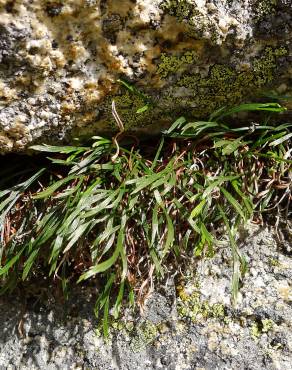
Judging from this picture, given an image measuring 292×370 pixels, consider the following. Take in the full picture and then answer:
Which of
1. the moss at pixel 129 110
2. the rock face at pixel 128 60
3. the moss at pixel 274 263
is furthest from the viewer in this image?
the moss at pixel 274 263

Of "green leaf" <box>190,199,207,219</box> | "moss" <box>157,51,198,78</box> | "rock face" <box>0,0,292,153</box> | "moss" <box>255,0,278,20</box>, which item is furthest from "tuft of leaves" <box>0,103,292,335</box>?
"moss" <box>255,0,278,20</box>

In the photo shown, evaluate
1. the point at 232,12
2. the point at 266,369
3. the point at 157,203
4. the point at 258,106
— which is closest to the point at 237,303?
the point at 266,369

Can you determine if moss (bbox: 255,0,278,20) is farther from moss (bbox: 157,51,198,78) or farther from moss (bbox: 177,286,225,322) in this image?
moss (bbox: 177,286,225,322)

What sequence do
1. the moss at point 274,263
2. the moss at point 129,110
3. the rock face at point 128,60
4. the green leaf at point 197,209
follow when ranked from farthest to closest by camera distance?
the moss at point 274,263 < the moss at point 129,110 < the green leaf at point 197,209 < the rock face at point 128,60

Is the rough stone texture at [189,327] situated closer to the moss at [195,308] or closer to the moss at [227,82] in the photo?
the moss at [195,308]

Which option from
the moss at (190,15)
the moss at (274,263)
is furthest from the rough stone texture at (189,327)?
the moss at (190,15)

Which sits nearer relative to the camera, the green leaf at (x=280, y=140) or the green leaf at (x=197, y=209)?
the green leaf at (x=197, y=209)

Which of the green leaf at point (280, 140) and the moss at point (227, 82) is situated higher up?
the moss at point (227, 82)
